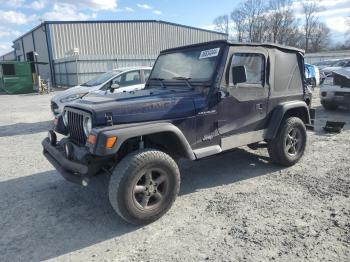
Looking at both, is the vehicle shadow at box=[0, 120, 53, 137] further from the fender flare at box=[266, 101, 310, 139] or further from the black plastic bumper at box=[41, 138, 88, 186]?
the fender flare at box=[266, 101, 310, 139]

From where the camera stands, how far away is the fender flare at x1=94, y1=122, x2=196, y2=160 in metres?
3.45

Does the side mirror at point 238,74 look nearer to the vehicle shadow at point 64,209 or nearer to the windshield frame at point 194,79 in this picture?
the windshield frame at point 194,79

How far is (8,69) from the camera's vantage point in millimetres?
25172

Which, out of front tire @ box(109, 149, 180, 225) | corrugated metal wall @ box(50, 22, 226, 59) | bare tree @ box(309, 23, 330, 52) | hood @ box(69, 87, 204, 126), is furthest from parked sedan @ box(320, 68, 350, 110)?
bare tree @ box(309, 23, 330, 52)

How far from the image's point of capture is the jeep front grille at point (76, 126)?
400cm

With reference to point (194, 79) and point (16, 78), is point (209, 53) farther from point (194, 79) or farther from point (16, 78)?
point (16, 78)

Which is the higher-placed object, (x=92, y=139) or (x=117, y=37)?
(x=117, y=37)

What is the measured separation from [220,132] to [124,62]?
2270 cm

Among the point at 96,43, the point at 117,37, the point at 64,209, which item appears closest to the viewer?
the point at 64,209

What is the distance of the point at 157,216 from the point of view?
383cm

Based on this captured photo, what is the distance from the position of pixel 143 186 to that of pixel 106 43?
2774 centimetres

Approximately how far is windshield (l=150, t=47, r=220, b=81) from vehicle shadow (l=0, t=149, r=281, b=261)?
156 centimetres

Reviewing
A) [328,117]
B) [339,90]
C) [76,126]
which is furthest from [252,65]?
[339,90]

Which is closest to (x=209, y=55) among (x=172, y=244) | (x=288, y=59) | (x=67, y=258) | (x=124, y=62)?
(x=288, y=59)
